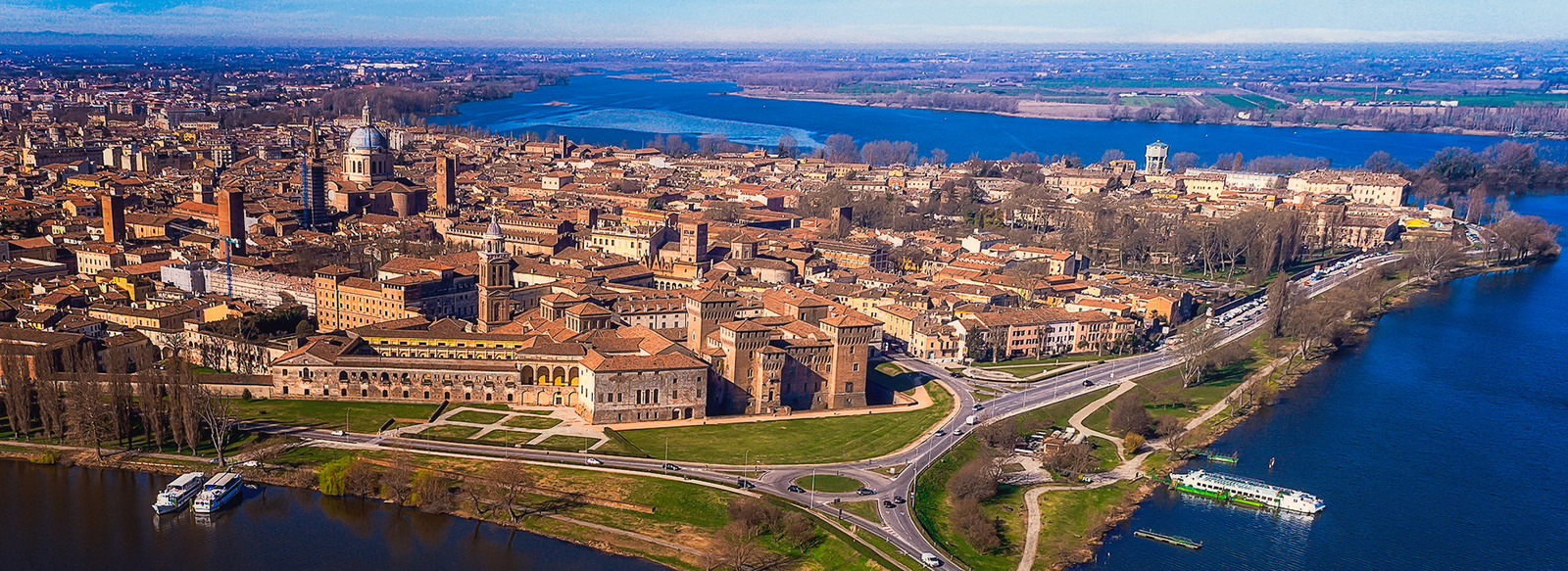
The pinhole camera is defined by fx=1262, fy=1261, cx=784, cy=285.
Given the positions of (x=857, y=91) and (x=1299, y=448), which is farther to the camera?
(x=857, y=91)

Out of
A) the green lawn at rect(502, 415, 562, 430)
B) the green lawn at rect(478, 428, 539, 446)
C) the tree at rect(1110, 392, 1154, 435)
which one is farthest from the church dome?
the tree at rect(1110, 392, 1154, 435)

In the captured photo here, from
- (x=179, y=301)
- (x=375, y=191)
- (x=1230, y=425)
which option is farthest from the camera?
(x=375, y=191)

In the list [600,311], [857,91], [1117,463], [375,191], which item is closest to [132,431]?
[600,311]

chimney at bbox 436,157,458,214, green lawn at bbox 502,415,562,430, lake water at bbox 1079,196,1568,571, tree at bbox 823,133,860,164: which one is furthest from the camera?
tree at bbox 823,133,860,164

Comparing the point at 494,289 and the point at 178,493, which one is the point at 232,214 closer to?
the point at 494,289

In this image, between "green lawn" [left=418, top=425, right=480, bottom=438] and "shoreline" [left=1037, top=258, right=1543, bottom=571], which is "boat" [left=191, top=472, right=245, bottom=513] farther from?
"shoreline" [left=1037, top=258, right=1543, bottom=571]

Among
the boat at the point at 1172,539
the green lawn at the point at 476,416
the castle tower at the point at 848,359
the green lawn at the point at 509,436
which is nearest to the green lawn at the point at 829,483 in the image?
the castle tower at the point at 848,359

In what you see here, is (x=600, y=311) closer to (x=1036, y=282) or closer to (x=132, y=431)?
(x=132, y=431)

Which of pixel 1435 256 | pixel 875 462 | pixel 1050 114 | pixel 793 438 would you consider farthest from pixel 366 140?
pixel 1050 114
